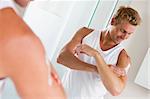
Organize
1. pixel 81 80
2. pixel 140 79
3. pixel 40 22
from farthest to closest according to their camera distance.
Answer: pixel 140 79, pixel 40 22, pixel 81 80

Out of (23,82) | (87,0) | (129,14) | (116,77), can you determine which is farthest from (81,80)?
(23,82)

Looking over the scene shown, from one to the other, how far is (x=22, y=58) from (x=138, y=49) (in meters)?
1.75

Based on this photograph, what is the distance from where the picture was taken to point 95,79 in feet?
4.67

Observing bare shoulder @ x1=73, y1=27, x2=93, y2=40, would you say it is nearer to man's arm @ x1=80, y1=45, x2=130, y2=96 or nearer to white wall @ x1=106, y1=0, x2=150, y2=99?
man's arm @ x1=80, y1=45, x2=130, y2=96

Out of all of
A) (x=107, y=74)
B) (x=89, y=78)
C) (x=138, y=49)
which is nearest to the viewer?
(x=107, y=74)

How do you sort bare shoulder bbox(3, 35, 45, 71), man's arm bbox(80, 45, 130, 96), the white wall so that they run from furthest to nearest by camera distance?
the white wall < man's arm bbox(80, 45, 130, 96) < bare shoulder bbox(3, 35, 45, 71)

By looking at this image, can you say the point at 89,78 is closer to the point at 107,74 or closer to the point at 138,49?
the point at 107,74

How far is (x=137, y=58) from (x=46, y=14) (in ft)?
3.14

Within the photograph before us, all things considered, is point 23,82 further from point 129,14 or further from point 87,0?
point 87,0

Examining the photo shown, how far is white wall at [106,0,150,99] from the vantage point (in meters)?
2.23

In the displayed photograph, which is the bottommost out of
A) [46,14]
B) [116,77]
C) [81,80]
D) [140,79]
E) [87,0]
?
[140,79]

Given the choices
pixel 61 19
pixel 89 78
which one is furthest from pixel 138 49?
pixel 89 78

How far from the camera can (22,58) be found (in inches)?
24.5

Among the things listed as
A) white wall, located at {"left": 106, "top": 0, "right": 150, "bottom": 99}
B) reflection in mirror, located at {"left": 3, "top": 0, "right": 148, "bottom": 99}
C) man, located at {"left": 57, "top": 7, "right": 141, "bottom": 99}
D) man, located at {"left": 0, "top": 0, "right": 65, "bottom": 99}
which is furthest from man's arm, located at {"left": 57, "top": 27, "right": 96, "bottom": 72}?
white wall, located at {"left": 106, "top": 0, "right": 150, "bottom": 99}
